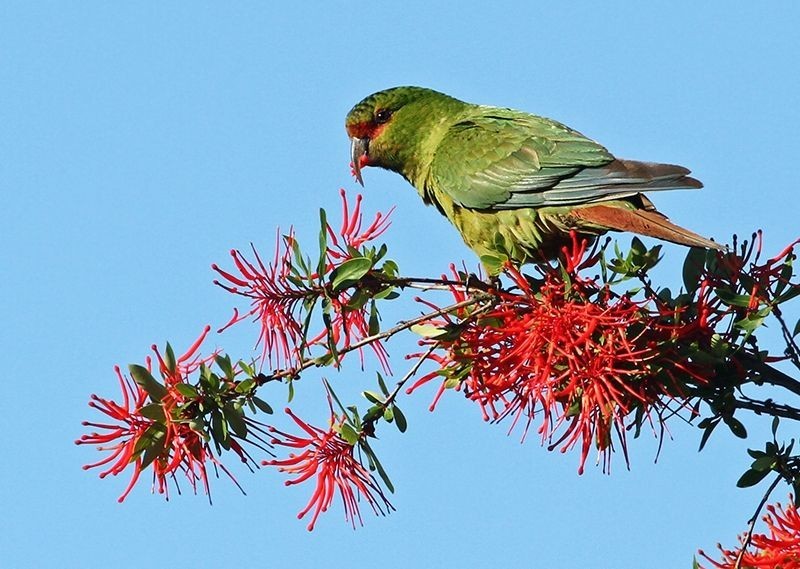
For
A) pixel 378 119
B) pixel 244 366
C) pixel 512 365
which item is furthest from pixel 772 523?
pixel 378 119

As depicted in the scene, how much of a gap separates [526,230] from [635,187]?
68cm

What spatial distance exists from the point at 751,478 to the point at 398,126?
3.10 metres

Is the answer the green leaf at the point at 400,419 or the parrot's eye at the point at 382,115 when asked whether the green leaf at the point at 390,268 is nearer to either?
the green leaf at the point at 400,419

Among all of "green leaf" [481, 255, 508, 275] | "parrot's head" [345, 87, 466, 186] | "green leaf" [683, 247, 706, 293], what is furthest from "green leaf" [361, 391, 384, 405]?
"parrot's head" [345, 87, 466, 186]

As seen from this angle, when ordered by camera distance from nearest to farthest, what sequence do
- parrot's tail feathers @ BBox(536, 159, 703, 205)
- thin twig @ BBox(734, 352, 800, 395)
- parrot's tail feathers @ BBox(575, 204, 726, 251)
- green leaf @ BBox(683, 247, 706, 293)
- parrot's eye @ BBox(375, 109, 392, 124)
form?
thin twig @ BBox(734, 352, 800, 395) < green leaf @ BBox(683, 247, 706, 293) < parrot's tail feathers @ BBox(575, 204, 726, 251) < parrot's tail feathers @ BBox(536, 159, 703, 205) < parrot's eye @ BBox(375, 109, 392, 124)

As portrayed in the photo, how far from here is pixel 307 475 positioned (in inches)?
137

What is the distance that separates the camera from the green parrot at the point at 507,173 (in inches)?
175

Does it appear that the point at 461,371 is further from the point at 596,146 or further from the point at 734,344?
the point at 596,146

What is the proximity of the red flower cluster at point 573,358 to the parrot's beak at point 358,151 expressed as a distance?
263 centimetres

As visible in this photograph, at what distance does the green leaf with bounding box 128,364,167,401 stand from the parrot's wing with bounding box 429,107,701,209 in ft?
7.08

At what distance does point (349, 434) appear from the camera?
3449 mm

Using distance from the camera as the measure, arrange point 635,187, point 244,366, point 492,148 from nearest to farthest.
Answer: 1. point 244,366
2. point 635,187
3. point 492,148

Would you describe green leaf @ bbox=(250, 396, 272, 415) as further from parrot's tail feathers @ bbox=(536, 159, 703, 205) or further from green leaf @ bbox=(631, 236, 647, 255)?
parrot's tail feathers @ bbox=(536, 159, 703, 205)

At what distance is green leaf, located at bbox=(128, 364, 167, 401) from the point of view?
10.6 feet
